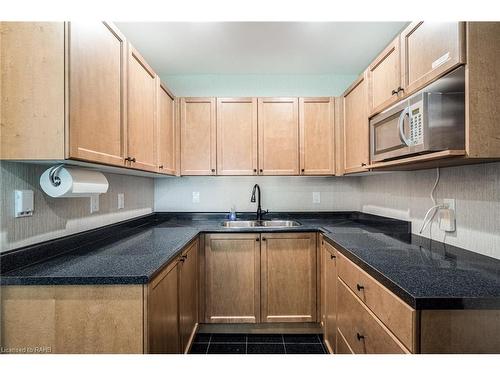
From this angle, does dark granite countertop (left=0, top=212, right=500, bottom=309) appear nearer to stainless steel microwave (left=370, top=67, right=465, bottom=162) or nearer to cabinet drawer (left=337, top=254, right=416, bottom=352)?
cabinet drawer (left=337, top=254, right=416, bottom=352)

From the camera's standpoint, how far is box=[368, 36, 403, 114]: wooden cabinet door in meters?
1.48

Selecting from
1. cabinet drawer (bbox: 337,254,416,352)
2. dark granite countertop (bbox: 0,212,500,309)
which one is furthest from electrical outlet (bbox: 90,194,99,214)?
cabinet drawer (bbox: 337,254,416,352)

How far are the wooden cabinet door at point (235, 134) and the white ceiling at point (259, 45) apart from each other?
40 cm

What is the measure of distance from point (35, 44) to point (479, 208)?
7.01 feet

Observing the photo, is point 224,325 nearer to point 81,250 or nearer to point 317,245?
point 317,245

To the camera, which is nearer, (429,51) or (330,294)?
(429,51)

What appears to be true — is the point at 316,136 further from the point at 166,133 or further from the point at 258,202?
the point at 166,133

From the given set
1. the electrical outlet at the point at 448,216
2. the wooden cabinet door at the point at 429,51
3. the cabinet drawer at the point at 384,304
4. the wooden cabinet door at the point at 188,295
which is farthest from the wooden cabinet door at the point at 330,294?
the wooden cabinet door at the point at 429,51

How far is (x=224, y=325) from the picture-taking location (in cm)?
215

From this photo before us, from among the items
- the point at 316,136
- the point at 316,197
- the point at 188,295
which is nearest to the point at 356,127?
the point at 316,136

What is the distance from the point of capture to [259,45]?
2.16m

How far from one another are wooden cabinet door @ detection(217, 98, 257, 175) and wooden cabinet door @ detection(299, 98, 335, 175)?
48 centimetres

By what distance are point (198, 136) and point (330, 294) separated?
5.77 ft
